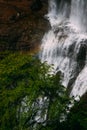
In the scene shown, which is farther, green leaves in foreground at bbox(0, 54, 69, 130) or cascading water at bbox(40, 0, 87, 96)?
cascading water at bbox(40, 0, 87, 96)

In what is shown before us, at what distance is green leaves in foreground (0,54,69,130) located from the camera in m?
22.0

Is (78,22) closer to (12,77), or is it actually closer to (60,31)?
(60,31)

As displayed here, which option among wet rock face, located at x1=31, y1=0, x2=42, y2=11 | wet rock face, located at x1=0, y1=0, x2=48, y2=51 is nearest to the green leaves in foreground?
wet rock face, located at x1=0, y1=0, x2=48, y2=51

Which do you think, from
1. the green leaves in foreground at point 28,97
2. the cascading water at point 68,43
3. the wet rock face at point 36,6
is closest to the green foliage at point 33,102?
the green leaves in foreground at point 28,97

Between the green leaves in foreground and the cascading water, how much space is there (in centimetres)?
997

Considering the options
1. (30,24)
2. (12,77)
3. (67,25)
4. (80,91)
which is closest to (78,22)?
(67,25)

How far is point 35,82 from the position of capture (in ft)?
73.1

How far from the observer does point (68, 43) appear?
130 ft

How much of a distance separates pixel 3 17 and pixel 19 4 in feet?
9.42

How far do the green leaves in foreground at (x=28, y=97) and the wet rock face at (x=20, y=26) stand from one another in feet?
64.1

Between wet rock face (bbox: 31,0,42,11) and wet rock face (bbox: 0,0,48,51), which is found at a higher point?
wet rock face (bbox: 31,0,42,11)

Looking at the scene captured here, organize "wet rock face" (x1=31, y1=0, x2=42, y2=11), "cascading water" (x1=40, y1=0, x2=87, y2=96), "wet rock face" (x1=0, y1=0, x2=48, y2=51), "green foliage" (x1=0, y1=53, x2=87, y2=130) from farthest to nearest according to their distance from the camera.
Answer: "wet rock face" (x1=31, y1=0, x2=42, y2=11) < "wet rock face" (x1=0, y1=0, x2=48, y2=51) < "cascading water" (x1=40, y1=0, x2=87, y2=96) < "green foliage" (x1=0, y1=53, x2=87, y2=130)

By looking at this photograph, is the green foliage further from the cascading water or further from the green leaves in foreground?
the cascading water

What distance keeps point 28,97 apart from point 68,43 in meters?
18.1
